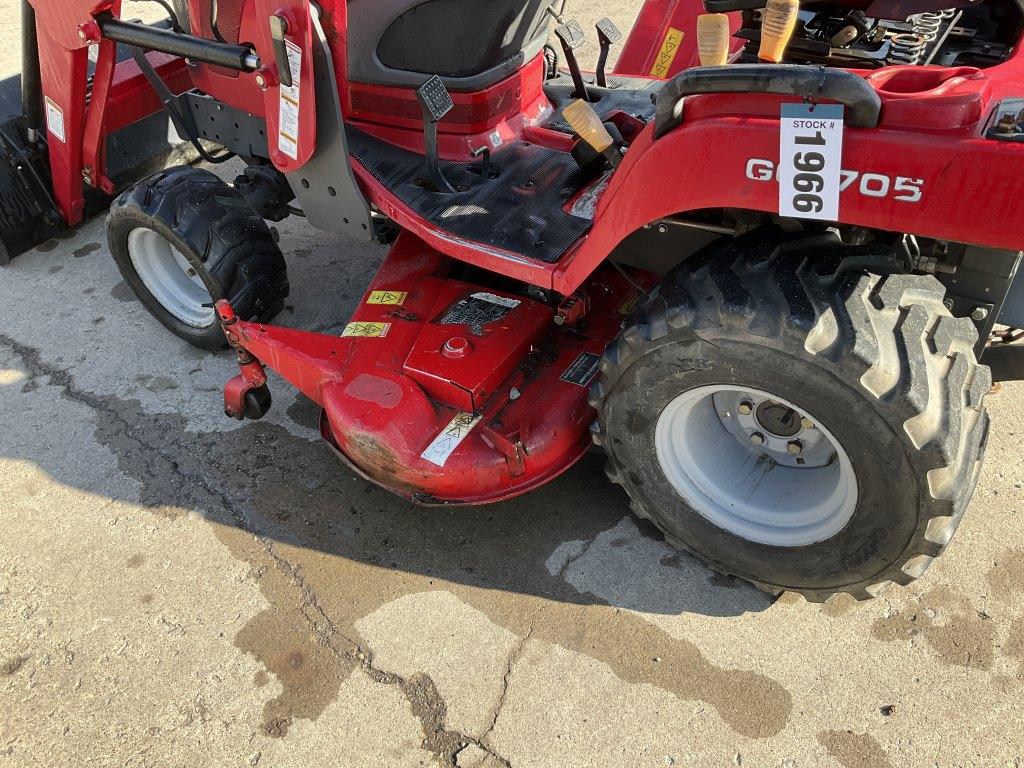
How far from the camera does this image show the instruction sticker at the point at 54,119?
342 centimetres

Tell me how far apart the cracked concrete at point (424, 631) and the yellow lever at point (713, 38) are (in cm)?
141

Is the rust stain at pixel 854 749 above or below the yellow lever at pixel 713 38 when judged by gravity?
below

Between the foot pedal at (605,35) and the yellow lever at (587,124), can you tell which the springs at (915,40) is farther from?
the foot pedal at (605,35)

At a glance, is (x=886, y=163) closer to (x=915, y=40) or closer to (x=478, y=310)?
(x=915, y=40)

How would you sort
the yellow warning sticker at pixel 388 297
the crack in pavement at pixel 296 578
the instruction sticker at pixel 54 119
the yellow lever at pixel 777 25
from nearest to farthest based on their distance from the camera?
the yellow lever at pixel 777 25 < the crack in pavement at pixel 296 578 < the yellow warning sticker at pixel 388 297 < the instruction sticker at pixel 54 119

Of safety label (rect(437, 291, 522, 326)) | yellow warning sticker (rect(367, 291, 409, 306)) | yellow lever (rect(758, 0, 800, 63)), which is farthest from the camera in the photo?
yellow warning sticker (rect(367, 291, 409, 306))

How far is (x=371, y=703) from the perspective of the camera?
223 centimetres

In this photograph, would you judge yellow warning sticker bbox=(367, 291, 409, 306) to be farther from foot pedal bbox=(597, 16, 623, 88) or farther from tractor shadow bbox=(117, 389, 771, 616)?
foot pedal bbox=(597, 16, 623, 88)

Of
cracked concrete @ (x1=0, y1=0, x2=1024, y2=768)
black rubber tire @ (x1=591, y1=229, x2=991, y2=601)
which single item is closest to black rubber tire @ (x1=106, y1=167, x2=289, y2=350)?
cracked concrete @ (x1=0, y1=0, x2=1024, y2=768)

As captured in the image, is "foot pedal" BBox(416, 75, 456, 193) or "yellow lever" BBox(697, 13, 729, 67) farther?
"foot pedal" BBox(416, 75, 456, 193)

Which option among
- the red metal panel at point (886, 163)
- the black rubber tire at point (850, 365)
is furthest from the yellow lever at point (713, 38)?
the black rubber tire at point (850, 365)

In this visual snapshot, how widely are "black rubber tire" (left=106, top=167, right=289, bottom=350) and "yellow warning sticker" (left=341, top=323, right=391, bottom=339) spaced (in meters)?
0.67

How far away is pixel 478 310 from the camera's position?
276 centimetres

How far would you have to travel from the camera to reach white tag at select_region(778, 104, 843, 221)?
166 centimetres
